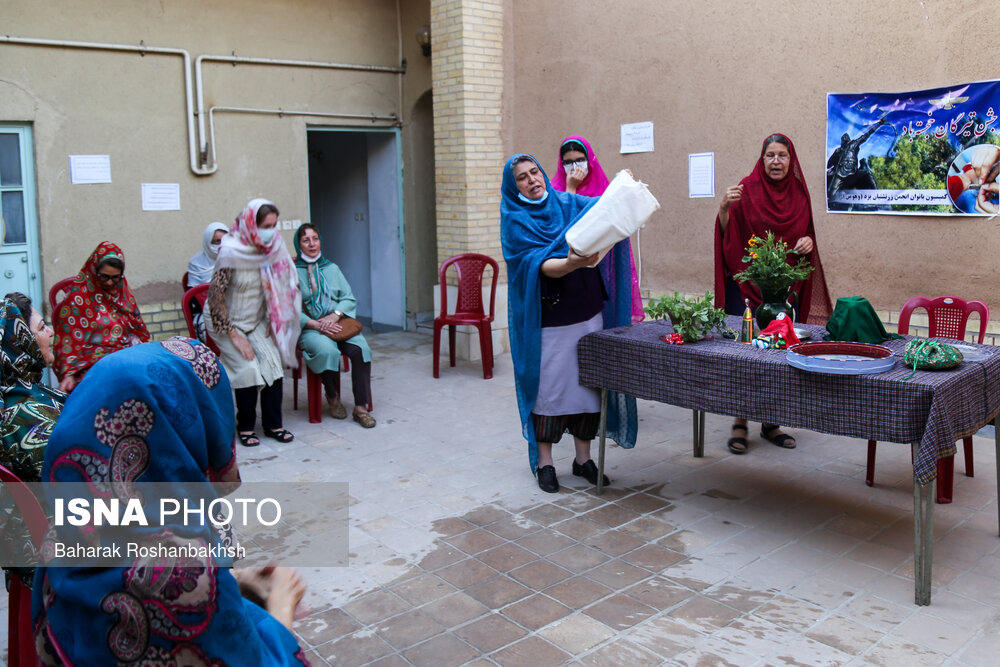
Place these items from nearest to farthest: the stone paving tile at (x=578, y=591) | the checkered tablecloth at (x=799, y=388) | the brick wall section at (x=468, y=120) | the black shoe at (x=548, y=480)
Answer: the checkered tablecloth at (x=799, y=388)
the stone paving tile at (x=578, y=591)
the black shoe at (x=548, y=480)
the brick wall section at (x=468, y=120)

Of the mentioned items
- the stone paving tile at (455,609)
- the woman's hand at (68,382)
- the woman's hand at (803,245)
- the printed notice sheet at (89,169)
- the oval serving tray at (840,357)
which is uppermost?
the printed notice sheet at (89,169)

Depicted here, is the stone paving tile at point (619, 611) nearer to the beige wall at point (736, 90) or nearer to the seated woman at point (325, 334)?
→ the seated woman at point (325, 334)

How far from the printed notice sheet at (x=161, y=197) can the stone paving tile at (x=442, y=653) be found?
18.7 feet

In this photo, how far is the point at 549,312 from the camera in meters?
4.64

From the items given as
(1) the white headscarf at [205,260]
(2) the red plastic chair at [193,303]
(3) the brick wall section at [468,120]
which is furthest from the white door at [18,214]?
(3) the brick wall section at [468,120]

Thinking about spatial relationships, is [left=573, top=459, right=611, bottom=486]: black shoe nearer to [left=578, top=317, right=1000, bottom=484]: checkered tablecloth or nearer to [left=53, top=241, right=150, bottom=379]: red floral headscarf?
[left=578, top=317, right=1000, bottom=484]: checkered tablecloth

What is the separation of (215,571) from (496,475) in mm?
3611

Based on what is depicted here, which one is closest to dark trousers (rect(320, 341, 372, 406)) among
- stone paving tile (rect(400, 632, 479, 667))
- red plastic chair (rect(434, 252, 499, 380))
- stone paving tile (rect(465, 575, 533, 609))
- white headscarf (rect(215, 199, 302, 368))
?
white headscarf (rect(215, 199, 302, 368))

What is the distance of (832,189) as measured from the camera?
620cm

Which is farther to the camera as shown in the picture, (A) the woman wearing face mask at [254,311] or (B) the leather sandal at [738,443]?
(A) the woman wearing face mask at [254,311]

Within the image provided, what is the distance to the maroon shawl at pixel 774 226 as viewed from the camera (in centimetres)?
519

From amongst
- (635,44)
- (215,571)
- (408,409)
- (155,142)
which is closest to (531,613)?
(215,571)

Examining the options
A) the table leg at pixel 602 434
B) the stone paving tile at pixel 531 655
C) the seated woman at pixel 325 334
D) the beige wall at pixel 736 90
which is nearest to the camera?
the stone paving tile at pixel 531 655

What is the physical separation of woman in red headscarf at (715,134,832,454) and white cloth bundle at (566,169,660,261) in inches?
53.9
